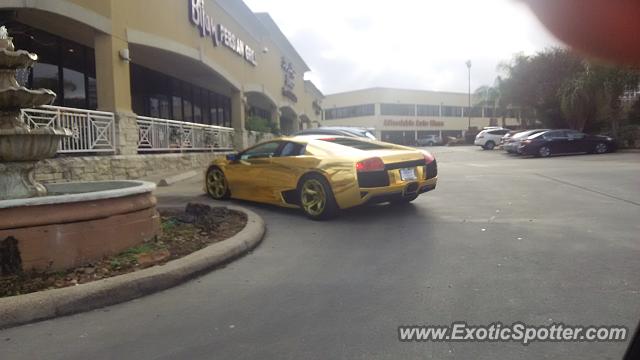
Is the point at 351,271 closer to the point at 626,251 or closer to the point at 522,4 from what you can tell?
the point at 626,251

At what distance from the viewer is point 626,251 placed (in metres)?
5.59

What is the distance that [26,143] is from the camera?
17.9ft

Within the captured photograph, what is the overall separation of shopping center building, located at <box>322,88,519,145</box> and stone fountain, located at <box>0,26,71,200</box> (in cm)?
6790

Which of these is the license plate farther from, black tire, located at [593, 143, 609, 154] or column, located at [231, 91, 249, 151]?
black tire, located at [593, 143, 609, 154]

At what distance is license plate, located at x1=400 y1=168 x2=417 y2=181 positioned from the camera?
308 inches

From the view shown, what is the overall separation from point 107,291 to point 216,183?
5652 mm

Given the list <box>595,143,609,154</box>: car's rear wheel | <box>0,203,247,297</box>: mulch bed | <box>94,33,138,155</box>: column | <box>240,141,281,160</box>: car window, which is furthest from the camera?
<box>595,143,609,154</box>: car's rear wheel

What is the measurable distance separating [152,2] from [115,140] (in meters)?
4.64

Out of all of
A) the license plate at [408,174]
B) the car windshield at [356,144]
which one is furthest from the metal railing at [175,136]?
the license plate at [408,174]

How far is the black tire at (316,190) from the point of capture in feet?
25.2

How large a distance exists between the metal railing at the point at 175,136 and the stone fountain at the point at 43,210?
309 inches

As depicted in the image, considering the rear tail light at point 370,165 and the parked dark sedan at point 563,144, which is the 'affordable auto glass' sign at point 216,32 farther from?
the parked dark sedan at point 563,144

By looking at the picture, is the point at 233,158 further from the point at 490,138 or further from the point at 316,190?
the point at 490,138

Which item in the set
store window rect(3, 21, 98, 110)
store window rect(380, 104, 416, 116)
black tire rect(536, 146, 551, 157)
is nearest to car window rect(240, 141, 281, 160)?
store window rect(3, 21, 98, 110)
